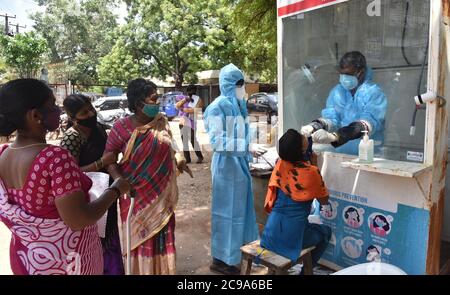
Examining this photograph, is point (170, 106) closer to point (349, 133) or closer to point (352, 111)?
point (352, 111)

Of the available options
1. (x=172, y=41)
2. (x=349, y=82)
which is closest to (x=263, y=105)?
(x=172, y=41)

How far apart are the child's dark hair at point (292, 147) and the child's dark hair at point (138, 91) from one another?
100cm

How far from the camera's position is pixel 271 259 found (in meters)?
2.53

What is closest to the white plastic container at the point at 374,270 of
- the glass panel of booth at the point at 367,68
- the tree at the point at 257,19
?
the glass panel of booth at the point at 367,68

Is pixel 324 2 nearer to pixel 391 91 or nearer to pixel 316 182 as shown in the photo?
pixel 391 91

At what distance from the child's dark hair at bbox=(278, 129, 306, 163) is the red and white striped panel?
4.23 feet

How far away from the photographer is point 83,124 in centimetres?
258

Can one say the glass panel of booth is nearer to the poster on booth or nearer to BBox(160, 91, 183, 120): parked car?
the poster on booth

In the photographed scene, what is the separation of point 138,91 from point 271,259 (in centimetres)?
149

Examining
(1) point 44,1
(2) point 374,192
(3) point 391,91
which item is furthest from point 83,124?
(1) point 44,1

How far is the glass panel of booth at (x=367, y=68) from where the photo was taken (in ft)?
9.61

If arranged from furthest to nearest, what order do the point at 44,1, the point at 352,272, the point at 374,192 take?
the point at 44,1, the point at 374,192, the point at 352,272

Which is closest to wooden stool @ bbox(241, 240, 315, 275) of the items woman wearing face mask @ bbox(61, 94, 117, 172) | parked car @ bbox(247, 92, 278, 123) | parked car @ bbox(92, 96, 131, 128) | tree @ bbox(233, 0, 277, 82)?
woman wearing face mask @ bbox(61, 94, 117, 172)

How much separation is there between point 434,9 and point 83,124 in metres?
2.45
